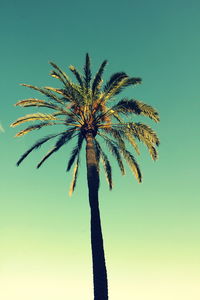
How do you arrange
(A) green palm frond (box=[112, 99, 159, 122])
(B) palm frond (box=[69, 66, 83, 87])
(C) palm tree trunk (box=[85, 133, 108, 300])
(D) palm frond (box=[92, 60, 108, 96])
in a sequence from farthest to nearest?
(B) palm frond (box=[69, 66, 83, 87]), (D) palm frond (box=[92, 60, 108, 96]), (A) green palm frond (box=[112, 99, 159, 122]), (C) palm tree trunk (box=[85, 133, 108, 300])

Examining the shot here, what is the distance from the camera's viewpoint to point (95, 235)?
1153cm

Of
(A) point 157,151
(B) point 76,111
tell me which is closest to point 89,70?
(B) point 76,111

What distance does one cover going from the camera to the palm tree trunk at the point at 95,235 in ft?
34.5

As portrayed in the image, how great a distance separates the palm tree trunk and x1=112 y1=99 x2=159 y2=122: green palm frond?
2.40m

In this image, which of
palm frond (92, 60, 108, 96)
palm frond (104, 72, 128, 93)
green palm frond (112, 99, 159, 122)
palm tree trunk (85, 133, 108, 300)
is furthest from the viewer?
palm frond (92, 60, 108, 96)

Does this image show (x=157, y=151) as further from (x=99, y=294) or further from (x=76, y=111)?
(x=99, y=294)

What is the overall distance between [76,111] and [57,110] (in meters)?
1.05

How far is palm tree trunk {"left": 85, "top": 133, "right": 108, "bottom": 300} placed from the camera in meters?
10.5

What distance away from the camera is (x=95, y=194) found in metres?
12.7

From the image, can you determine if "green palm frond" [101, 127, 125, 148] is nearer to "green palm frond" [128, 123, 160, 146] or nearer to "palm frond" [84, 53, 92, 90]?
"green palm frond" [128, 123, 160, 146]

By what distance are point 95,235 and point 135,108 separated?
6663 millimetres

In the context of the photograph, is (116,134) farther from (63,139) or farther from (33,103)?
(33,103)

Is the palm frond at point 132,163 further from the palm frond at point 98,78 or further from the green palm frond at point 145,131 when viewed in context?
the palm frond at point 98,78

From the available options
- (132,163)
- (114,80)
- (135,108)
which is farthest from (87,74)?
(132,163)
